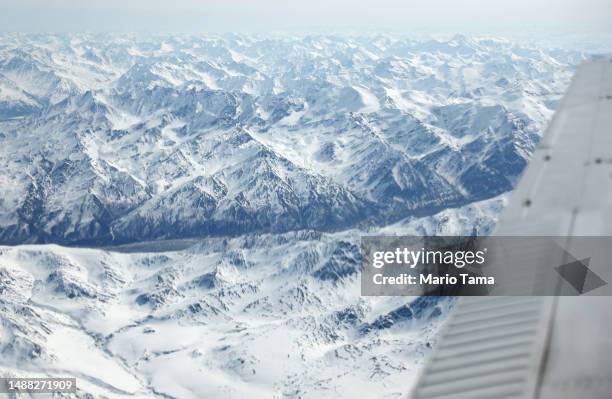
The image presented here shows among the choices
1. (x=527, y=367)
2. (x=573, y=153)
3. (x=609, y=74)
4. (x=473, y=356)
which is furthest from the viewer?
(x=609, y=74)

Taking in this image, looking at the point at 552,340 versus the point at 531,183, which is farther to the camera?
the point at 531,183

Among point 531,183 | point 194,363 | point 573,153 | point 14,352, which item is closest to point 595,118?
point 573,153

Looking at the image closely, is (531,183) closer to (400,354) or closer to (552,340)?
(552,340)

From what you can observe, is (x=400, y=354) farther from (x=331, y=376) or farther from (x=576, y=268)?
(x=576, y=268)

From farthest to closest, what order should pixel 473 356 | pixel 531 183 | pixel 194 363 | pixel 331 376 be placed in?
pixel 194 363
pixel 331 376
pixel 531 183
pixel 473 356

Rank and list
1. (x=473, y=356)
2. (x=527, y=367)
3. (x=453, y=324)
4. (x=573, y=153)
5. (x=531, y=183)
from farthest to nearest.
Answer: (x=573, y=153)
(x=531, y=183)
(x=453, y=324)
(x=473, y=356)
(x=527, y=367)

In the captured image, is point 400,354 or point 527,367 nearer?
point 527,367

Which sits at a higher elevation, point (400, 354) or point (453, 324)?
point (453, 324)

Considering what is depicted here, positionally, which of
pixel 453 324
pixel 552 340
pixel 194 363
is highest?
pixel 552 340

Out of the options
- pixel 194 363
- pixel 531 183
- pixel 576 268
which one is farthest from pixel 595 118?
pixel 194 363
